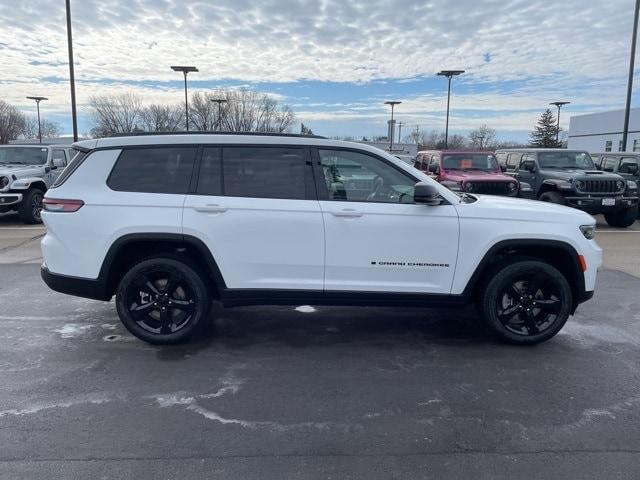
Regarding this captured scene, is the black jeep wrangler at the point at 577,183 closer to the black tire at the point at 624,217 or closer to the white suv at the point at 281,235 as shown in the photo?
the black tire at the point at 624,217

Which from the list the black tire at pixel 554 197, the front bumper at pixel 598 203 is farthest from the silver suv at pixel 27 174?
the front bumper at pixel 598 203

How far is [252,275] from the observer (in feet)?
14.5

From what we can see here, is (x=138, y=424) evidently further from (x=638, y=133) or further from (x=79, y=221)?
(x=638, y=133)

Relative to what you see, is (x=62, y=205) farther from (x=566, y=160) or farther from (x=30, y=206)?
(x=566, y=160)

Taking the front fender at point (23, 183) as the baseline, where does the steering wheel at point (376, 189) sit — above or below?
above

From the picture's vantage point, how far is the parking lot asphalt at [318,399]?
2896mm

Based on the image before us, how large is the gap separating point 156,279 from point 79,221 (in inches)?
31.8

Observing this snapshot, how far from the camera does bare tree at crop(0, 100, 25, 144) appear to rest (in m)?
68.5

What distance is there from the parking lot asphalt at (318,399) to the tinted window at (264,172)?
141 cm

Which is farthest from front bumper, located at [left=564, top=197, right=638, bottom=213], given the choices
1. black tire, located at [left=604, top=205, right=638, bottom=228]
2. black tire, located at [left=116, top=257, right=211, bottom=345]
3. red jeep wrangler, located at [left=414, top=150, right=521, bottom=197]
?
black tire, located at [left=116, top=257, right=211, bottom=345]

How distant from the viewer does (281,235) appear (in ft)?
14.2

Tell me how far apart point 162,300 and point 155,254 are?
42 cm

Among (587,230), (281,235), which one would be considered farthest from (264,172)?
(587,230)

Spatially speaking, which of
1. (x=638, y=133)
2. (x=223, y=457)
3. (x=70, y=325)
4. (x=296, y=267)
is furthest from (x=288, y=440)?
(x=638, y=133)
